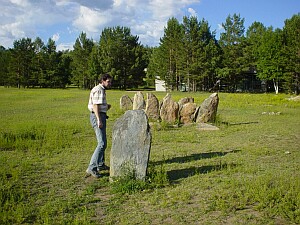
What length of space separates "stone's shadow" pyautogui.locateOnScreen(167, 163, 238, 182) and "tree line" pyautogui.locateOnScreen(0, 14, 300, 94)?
129ft

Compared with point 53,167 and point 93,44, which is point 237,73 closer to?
point 93,44

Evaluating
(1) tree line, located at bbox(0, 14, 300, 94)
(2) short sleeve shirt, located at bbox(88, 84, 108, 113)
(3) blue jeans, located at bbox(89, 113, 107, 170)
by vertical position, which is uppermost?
(1) tree line, located at bbox(0, 14, 300, 94)

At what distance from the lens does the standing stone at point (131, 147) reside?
671cm

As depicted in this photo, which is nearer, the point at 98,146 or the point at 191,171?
the point at 98,146

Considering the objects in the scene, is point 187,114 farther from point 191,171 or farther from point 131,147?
point 131,147

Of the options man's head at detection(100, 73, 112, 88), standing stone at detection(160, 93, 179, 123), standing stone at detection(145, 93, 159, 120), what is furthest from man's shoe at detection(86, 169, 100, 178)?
standing stone at detection(145, 93, 159, 120)

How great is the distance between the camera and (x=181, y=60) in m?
53.1

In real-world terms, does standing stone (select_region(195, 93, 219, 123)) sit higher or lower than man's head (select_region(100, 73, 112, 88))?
lower

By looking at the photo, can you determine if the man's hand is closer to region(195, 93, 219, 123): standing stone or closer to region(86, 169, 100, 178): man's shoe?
region(86, 169, 100, 178): man's shoe

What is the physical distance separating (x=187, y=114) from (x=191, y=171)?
8.91 m

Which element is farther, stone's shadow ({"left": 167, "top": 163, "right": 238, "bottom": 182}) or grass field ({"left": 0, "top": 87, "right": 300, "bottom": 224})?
stone's shadow ({"left": 167, "top": 163, "right": 238, "bottom": 182})

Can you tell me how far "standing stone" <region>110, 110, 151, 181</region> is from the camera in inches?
264

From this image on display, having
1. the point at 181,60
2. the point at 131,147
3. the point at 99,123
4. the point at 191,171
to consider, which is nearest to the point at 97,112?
the point at 99,123

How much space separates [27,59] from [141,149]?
64432 mm
